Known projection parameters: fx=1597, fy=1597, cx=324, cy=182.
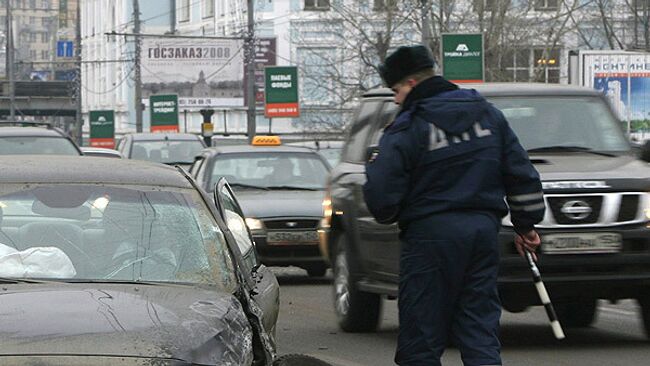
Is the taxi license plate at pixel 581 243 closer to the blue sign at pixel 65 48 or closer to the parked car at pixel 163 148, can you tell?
the parked car at pixel 163 148

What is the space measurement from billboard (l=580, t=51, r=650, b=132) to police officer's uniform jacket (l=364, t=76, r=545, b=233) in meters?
35.3

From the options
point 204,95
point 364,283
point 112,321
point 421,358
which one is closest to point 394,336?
point 364,283

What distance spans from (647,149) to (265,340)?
17.2ft

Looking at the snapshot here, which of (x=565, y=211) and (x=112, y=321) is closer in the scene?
(x=112, y=321)

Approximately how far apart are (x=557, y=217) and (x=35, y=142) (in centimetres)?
1091

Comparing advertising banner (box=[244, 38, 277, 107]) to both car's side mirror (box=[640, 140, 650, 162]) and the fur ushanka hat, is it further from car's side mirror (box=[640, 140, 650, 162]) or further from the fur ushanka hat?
the fur ushanka hat

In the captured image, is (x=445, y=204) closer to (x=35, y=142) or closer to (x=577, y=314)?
(x=577, y=314)

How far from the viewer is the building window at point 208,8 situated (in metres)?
78.5

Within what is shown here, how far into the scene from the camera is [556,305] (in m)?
12.3

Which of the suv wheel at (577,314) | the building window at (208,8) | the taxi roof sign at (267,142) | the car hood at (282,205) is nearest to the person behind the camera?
the suv wheel at (577,314)

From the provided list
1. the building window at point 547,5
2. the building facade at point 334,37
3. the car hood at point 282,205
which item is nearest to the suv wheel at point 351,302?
the car hood at point 282,205

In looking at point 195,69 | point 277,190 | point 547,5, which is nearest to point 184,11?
point 195,69

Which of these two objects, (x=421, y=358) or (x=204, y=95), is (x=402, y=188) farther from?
(x=204, y=95)

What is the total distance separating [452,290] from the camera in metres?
6.50
